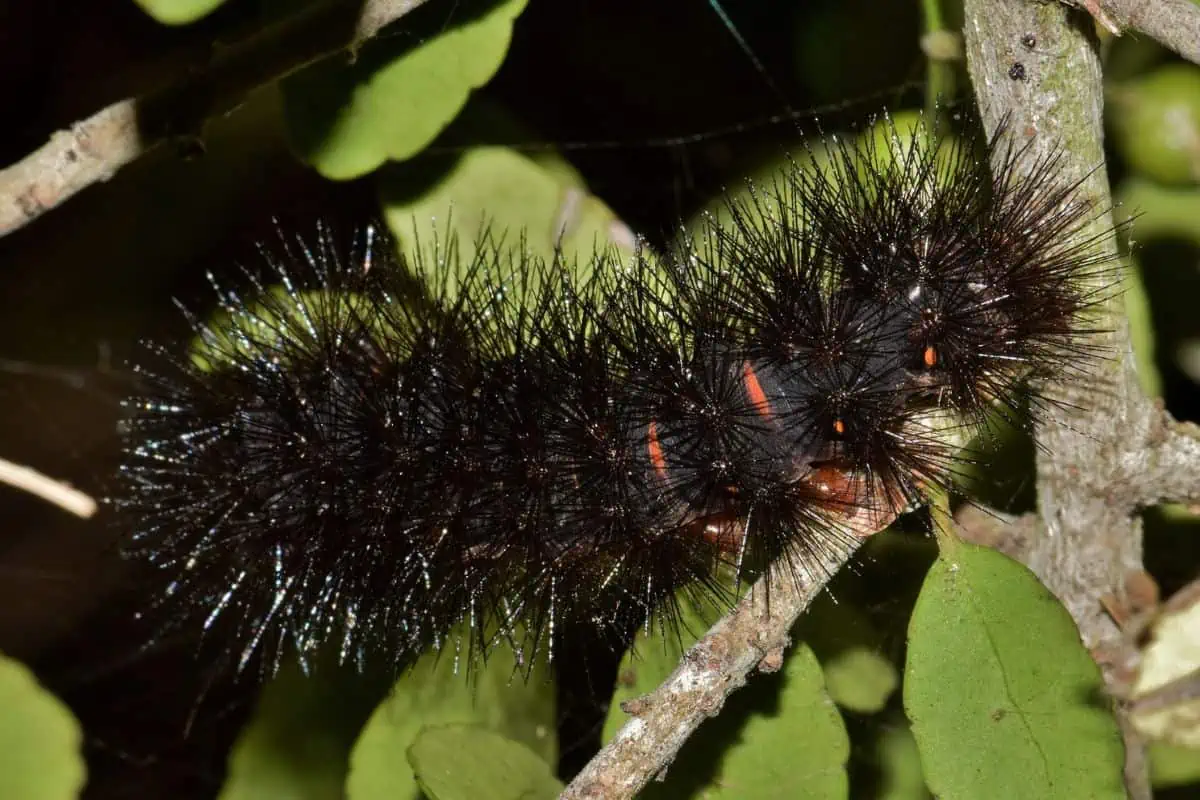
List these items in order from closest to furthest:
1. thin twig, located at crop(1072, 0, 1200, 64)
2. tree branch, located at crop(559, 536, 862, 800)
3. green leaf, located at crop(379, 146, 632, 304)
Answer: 1. thin twig, located at crop(1072, 0, 1200, 64)
2. tree branch, located at crop(559, 536, 862, 800)
3. green leaf, located at crop(379, 146, 632, 304)

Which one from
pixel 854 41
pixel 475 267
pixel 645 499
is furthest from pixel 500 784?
pixel 854 41

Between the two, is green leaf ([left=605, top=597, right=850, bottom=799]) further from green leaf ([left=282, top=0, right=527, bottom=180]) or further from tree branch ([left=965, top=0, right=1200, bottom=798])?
green leaf ([left=282, top=0, right=527, bottom=180])

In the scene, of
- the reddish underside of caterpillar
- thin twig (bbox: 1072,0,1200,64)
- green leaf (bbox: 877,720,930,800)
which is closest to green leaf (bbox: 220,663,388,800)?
the reddish underside of caterpillar

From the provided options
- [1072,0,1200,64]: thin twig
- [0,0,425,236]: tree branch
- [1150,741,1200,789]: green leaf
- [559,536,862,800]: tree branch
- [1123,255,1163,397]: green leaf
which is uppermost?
[0,0,425,236]: tree branch

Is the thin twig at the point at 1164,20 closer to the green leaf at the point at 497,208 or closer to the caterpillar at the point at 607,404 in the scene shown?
the caterpillar at the point at 607,404

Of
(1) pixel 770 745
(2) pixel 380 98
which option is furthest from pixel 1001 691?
(2) pixel 380 98

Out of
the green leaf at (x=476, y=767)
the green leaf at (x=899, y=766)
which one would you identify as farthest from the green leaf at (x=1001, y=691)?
the green leaf at (x=476, y=767)

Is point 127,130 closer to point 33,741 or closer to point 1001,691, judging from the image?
point 33,741

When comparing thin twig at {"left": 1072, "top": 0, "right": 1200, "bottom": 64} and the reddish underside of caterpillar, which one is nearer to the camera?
thin twig at {"left": 1072, "top": 0, "right": 1200, "bottom": 64}
